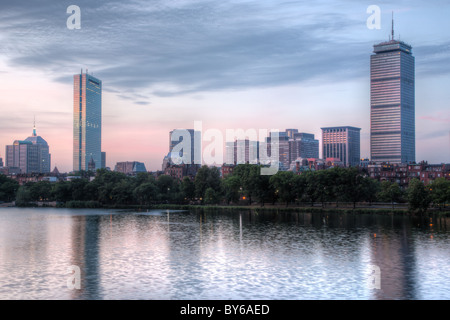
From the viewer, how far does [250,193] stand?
111562 millimetres

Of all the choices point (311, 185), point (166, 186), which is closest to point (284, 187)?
point (311, 185)

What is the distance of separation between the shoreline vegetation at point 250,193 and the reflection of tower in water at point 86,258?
49.8 metres

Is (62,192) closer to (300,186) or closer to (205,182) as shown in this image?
(205,182)

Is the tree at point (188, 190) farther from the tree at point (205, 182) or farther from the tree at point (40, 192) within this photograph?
the tree at point (40, 192)

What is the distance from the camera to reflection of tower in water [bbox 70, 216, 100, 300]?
2767cm

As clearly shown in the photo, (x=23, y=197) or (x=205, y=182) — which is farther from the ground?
(x=205, y=182)

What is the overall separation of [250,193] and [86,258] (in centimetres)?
7474

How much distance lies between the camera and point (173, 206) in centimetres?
11825

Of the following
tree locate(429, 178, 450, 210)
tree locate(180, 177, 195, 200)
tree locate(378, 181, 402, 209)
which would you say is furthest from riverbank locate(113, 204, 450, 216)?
tree locate(180, 177, 195, 200)

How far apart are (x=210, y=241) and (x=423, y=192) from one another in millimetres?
47224

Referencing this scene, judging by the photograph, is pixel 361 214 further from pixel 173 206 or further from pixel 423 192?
pixel 173 206

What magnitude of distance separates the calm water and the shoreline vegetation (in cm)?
3000

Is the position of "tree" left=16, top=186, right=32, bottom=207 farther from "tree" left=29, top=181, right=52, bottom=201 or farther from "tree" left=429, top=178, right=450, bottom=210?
"tree" left=429, top=178, right=450, bottom=210

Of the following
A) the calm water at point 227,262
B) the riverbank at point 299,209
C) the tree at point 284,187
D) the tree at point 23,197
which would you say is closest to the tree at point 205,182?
the riverbank at point 299,209
